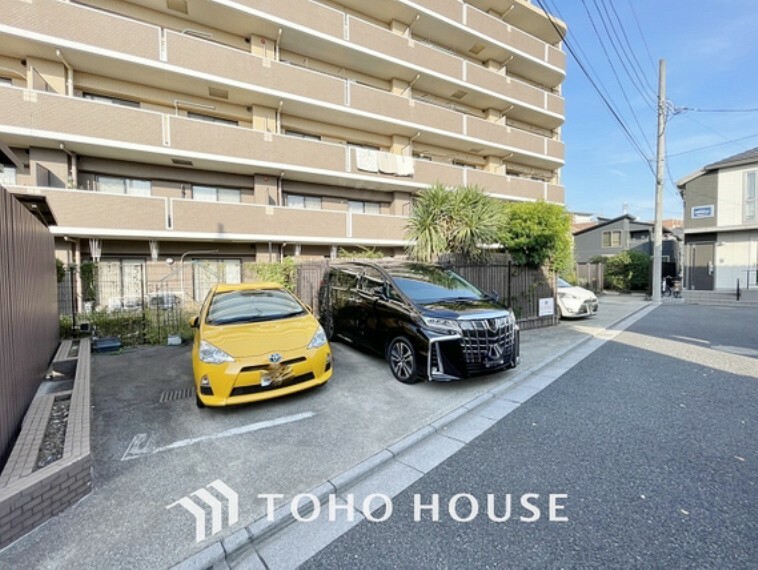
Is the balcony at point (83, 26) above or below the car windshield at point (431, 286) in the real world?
above

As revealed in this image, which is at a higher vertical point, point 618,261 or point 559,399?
point 618,261

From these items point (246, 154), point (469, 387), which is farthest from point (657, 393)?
point (246, 154)

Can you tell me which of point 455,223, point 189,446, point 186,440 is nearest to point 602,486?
point 189,446

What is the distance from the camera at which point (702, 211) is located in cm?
1934

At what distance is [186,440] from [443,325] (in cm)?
313

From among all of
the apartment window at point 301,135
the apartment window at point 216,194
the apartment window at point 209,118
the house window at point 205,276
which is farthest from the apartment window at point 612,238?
the house window at point 205,276

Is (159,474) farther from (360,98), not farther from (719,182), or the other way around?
(719,182)

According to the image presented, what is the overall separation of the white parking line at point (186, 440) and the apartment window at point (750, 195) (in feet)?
83.1

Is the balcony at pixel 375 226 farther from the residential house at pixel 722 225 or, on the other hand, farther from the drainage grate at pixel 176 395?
the residential house at pixel 722 225

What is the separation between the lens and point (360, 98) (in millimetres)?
13039

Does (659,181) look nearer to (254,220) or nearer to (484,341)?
(484,341)

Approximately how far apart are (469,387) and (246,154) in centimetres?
1037

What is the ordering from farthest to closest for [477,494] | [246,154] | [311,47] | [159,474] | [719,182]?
[719,182]
[311,47]
[246,154]
[159,474]
[477,494]

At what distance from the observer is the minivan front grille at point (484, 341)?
174 inches
